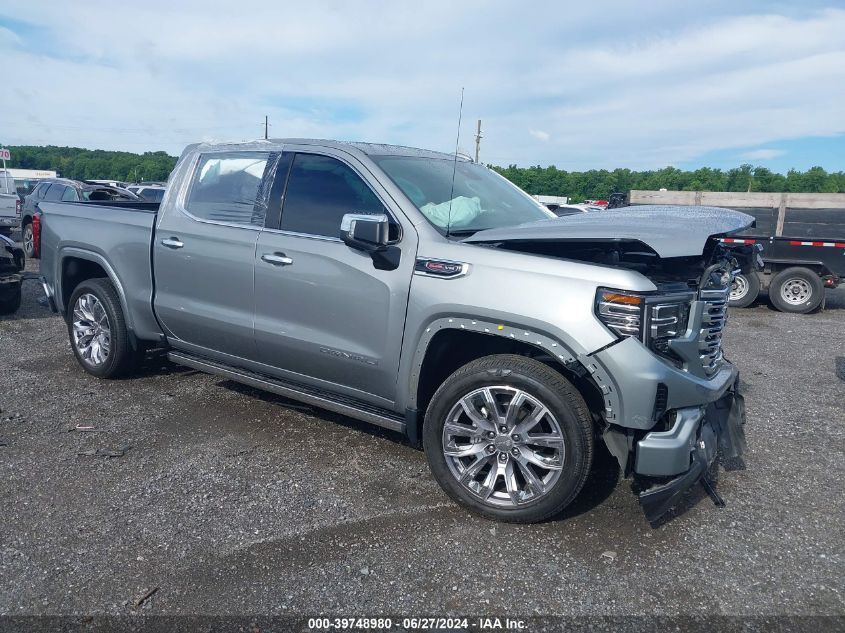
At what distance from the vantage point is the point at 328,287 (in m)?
4.05


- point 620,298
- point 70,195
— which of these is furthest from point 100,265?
point 70,195

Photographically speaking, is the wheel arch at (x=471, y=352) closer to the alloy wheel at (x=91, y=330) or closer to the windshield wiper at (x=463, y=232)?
the windshield wiper at (x=463, y=232)

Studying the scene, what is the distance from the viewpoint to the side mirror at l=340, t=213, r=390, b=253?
3596 millimetres

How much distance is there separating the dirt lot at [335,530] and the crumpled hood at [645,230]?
1.53m

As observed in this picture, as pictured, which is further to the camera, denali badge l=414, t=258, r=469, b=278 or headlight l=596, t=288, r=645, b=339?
denali badge l=414, t=258, r=469, b=278

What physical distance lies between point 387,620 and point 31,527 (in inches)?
77.7

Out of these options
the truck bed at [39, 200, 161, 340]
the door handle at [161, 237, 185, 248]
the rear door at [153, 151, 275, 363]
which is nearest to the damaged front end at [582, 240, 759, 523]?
the rear door at [153, 151, 275, 363]

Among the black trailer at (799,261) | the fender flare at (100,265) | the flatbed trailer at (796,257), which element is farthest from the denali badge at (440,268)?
the black trailer at (799,261)

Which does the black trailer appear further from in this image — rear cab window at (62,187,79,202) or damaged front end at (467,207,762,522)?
rear cab window at (62,187,79,202)

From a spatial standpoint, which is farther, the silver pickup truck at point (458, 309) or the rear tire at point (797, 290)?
the rear tire at point (797, 290)

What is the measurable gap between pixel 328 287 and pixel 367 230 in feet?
1.98

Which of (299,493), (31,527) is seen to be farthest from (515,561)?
(31,527)

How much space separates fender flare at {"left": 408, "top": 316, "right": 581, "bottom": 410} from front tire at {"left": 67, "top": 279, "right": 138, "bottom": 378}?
2.92m

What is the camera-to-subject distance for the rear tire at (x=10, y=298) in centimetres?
842
